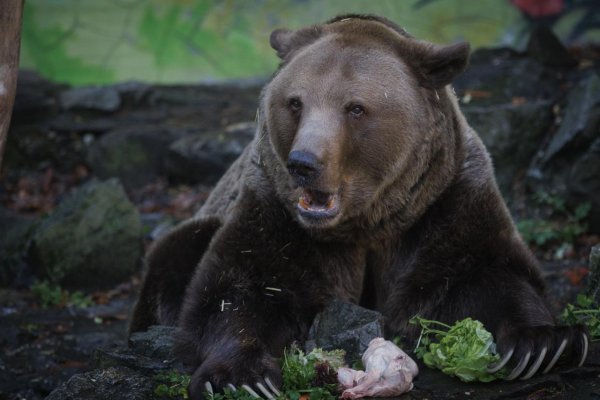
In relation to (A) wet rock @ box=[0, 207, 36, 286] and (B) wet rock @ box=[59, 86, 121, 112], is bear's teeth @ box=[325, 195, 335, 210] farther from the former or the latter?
(B) wet rock @ box=[59, 86, 121, 112]

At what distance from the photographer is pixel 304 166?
150 inches

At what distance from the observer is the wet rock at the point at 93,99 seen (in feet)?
39.1

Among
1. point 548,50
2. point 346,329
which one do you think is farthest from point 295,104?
point 548,50

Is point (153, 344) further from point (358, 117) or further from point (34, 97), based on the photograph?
point (34, 97)

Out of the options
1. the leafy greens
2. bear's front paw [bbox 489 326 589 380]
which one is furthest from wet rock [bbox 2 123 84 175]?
bear's front paw [bbox 489 326 589 380]

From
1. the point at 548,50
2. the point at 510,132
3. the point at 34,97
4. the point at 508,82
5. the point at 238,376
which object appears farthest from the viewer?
the point at 34,97

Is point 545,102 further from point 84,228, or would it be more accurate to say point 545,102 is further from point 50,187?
point 50,187

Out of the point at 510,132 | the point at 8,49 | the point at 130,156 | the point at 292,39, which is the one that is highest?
the point at 292,39

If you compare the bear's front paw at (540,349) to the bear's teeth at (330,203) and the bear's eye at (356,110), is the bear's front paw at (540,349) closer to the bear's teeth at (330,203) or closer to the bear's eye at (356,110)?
the bear's teeth at (330,203)

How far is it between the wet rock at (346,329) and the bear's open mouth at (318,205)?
1.47 feet

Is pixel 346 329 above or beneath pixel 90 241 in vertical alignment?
above

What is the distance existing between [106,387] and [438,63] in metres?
2.17

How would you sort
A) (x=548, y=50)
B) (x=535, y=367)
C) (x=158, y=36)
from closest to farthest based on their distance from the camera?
(x=535, y=367) → (x=548, y=50) → (x=158, y=36)

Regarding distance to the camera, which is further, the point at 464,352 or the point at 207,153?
the point at 207,153
